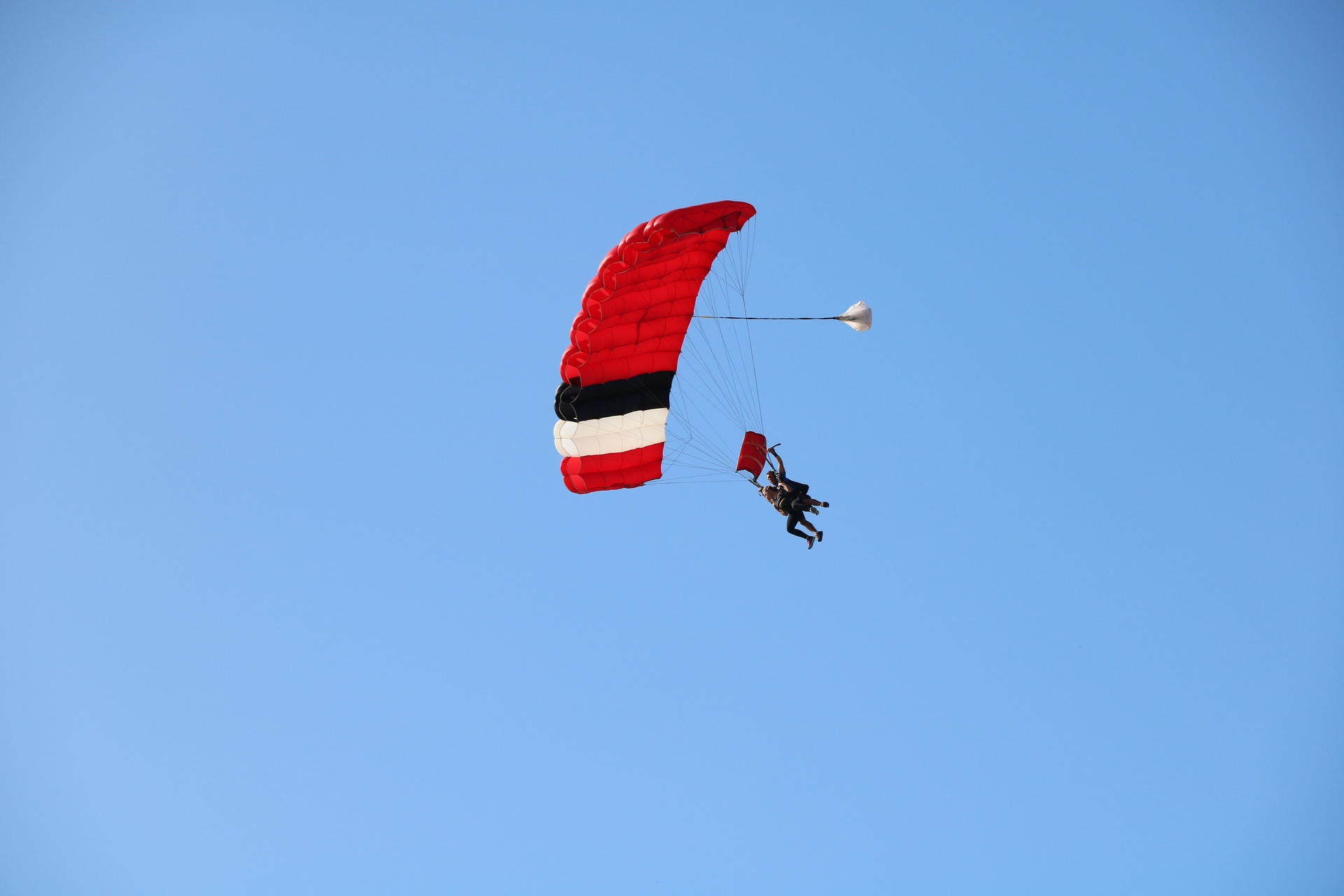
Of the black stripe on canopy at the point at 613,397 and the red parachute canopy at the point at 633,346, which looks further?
the black stripe on canopy at the point at 613,397

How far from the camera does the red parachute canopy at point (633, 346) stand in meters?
13.3

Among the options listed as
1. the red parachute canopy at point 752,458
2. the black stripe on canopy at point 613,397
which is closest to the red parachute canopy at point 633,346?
the black stripe on canopy at point 613,397

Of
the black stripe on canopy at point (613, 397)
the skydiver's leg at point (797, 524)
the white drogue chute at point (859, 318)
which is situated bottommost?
the skydiver's leg at point (797, 524)

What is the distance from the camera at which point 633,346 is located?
47.8 ft

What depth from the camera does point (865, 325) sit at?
14.5 meters

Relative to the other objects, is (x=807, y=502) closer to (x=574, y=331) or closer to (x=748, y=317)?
(x=748, y=317)

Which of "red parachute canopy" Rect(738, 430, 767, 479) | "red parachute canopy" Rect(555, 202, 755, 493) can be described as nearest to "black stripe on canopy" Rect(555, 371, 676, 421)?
"red parachute canopy" Rect(555, 202, 755, 493)

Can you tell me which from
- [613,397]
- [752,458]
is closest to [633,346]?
[613,397]

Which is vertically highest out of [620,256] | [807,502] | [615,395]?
[620,256]

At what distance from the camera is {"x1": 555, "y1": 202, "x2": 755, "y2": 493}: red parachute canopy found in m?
13.3

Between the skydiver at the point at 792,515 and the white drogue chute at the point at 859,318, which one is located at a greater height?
the white drogue chute at the point at 859,318

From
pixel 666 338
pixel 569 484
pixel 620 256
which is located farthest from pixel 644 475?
pixel 620 256

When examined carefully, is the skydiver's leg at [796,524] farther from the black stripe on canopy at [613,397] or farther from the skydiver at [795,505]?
the black stripe on canopy at [613,397]

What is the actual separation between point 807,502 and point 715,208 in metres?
4.25
